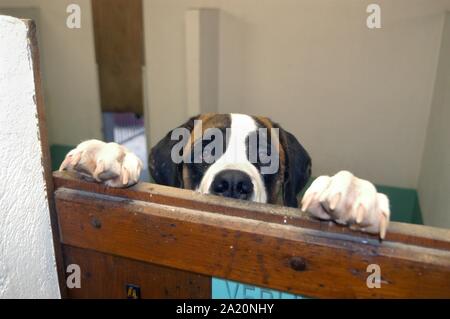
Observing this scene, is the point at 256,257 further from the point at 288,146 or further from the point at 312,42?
the point at 312,42

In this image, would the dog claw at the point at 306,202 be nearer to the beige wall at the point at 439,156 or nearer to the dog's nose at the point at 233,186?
the dog's nose at the point at 233,186

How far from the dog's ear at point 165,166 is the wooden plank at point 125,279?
758mm

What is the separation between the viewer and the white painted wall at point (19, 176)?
2.11ft

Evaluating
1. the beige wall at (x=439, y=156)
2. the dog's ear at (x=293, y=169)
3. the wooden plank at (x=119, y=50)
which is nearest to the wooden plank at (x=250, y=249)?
the dog's ear at (x=293, y=169)

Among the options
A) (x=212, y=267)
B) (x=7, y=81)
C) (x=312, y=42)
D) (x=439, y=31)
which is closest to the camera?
(x=7, y=81)

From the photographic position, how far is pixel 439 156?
7.02 ft

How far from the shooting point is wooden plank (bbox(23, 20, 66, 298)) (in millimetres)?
692

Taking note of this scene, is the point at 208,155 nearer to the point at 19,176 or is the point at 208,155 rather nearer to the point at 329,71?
the point at 19,176

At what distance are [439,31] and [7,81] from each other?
2.43 metres

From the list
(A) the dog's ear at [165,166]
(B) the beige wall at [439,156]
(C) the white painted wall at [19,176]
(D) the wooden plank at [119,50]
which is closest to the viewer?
(C) the white painted wall at [19,176]

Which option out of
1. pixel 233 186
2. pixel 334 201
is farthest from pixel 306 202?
pixel 233 186

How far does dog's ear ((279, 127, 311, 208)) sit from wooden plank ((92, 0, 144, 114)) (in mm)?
1882
